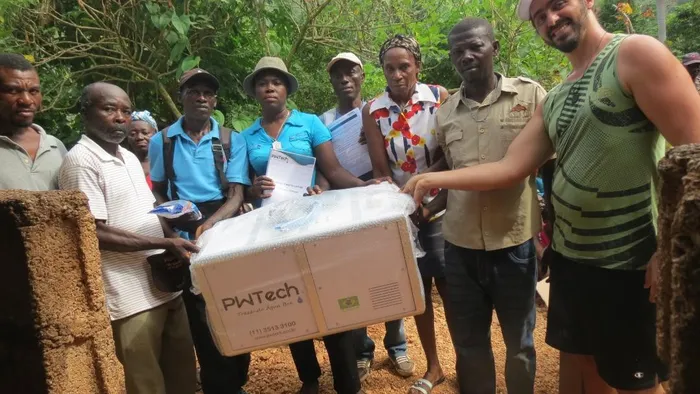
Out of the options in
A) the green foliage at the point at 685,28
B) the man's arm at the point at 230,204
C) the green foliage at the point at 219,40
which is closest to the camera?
the man's arm at the point at 230,204

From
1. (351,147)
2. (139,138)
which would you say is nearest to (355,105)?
(351,147)

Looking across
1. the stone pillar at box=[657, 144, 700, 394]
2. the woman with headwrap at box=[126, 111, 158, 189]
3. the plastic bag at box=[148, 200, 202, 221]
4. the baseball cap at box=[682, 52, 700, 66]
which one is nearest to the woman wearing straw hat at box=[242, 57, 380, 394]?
the plastic bag at box=[148, 200, 202, 221]

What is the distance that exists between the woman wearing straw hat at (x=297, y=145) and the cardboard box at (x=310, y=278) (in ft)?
3.61

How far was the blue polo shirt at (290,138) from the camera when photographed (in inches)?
123

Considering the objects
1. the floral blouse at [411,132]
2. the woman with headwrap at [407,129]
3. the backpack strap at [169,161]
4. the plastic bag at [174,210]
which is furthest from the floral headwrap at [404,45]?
the plastic bag at [174,210]

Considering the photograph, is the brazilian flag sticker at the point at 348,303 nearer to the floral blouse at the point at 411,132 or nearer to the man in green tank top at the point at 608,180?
the man in green tank top at the point at 608,180

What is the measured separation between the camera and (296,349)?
3.32 metres

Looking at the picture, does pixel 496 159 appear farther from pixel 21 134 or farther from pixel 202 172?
pixel 21 134

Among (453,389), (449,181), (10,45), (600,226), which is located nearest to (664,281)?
(600,226)

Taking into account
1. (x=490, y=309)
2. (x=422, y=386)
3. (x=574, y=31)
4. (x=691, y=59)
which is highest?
(x=574, y=31)

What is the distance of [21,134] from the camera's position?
8.66 ft

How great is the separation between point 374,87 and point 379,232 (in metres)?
4.73

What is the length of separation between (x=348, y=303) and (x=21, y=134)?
202cm

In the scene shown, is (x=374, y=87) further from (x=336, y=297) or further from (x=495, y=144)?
(x=336, y=297)
